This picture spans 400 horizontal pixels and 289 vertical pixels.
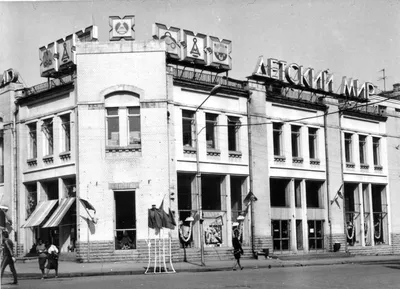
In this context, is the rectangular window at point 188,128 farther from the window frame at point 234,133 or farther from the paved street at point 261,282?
the paved street at point 261,282

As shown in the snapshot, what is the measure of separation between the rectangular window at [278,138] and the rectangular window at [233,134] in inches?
161

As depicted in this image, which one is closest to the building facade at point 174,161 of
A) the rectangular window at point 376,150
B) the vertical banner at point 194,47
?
the vertical banner at point 194,47

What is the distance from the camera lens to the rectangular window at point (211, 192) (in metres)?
40.6

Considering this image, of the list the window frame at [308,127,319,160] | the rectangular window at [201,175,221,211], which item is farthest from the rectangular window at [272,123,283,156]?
the rectangular window at [201,175,221,211]

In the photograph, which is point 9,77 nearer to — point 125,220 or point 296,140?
point 125,220

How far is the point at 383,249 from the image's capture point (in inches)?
2035

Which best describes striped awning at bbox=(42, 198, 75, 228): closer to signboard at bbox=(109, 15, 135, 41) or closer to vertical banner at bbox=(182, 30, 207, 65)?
signboard at bbox=(109, 15, 135, 41)

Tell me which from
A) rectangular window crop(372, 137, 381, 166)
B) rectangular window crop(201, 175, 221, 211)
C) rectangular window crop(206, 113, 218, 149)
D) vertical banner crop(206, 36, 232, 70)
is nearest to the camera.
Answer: rectangular window crop(201, 175, 221, 211)

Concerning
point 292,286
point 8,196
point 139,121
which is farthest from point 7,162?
point 292,286

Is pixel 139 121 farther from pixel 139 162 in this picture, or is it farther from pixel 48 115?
pixel 48 115

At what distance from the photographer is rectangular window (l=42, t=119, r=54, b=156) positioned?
4038cm

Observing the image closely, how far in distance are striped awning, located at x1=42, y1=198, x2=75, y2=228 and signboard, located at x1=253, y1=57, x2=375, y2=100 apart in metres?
14.9

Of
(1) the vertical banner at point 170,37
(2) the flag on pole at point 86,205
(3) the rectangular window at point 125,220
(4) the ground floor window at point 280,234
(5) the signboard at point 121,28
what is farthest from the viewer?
(4) the ground floor window at point 280,234

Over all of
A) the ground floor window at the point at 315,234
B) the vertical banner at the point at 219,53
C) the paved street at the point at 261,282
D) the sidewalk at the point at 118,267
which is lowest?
the sidewalk at the point at 118,267
